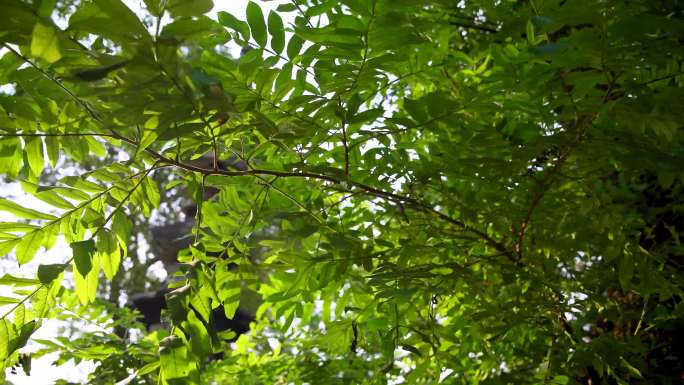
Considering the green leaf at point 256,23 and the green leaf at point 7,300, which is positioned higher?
the green leaf at point 256,23

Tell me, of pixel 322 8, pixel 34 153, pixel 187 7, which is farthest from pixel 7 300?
pixel 322 8

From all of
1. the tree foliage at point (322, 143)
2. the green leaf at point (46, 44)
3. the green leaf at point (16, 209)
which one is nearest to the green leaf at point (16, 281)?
the tree foliage at point (322, 143)

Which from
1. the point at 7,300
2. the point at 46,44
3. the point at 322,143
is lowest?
the point at 7,300

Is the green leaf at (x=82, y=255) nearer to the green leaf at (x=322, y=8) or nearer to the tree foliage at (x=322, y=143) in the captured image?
the tree foliage at (x=322, y=143)

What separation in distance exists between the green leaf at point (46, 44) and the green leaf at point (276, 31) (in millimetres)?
572

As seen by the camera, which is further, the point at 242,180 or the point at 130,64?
the point at 242,180

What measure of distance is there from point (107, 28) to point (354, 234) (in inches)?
35.6

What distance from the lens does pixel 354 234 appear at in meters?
1.54

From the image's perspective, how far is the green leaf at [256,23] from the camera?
125 cm

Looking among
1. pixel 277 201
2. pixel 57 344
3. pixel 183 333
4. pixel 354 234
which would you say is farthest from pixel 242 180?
pixel 57 344

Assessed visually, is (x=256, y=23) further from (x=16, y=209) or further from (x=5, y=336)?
(x=5, y=336)

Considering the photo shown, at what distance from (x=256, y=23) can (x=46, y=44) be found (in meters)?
0.56

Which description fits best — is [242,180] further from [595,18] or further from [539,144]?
[595,18]

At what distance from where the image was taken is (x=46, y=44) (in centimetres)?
79
